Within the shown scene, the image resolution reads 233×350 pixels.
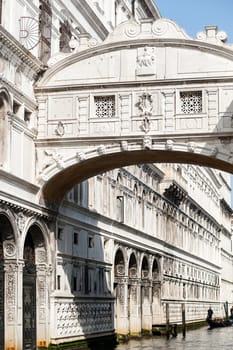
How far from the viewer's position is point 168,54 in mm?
24250

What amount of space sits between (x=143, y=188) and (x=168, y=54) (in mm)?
18807

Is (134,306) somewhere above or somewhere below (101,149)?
below

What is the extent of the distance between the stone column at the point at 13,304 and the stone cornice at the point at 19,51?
17.9 ft

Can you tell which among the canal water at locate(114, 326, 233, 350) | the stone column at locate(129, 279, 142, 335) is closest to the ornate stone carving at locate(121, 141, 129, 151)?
the canal water at locate(114, 326, 233, 350)

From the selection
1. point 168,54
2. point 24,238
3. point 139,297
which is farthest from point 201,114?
point 139,297

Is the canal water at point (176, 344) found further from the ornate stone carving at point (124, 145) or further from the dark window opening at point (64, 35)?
the dark window opening at point (64, 35)

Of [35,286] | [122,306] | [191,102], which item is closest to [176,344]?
[122,306]

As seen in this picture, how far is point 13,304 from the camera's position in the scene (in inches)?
910

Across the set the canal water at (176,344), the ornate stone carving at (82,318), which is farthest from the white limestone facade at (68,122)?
the canal water at (176,344)

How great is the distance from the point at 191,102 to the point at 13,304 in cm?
731

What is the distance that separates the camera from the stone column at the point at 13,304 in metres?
23.0

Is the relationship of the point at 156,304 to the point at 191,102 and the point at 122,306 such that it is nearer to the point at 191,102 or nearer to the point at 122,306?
the point at 122,306

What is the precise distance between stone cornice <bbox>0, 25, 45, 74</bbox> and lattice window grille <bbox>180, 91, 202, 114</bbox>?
414 cm

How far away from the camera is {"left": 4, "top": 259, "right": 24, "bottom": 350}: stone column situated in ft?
75.6
